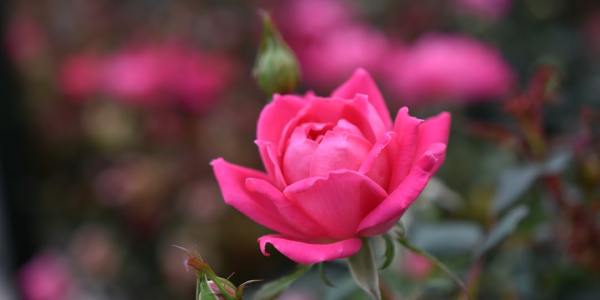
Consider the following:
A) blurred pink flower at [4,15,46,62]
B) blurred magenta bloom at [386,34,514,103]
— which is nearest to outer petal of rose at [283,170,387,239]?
blurred magenta bloom at [386,34,514,103]

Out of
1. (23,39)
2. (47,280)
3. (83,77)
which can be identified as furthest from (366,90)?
(23,39)

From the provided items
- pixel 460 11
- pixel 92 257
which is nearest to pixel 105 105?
pixel 92 257

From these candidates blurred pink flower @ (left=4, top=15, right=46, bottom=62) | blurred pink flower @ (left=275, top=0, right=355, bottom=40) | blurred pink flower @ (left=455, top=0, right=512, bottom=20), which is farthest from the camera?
blurred pink flower @ (left=4, top=15, right=46, bottom=62)

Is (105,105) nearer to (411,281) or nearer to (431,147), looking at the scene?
(411,281)

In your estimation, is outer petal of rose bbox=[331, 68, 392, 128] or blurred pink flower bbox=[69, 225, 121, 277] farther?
blurred pink flower bbox=[69, 225, 121, 277]

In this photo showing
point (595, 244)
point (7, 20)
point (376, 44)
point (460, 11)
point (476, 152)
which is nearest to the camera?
point (595, 244)

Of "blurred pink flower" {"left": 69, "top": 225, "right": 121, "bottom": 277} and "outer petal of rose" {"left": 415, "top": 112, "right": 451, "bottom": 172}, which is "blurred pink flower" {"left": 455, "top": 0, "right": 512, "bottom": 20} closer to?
"blurred pink flower" {"left": 69, "top": 225, "right": 121, "bottom": 277}
